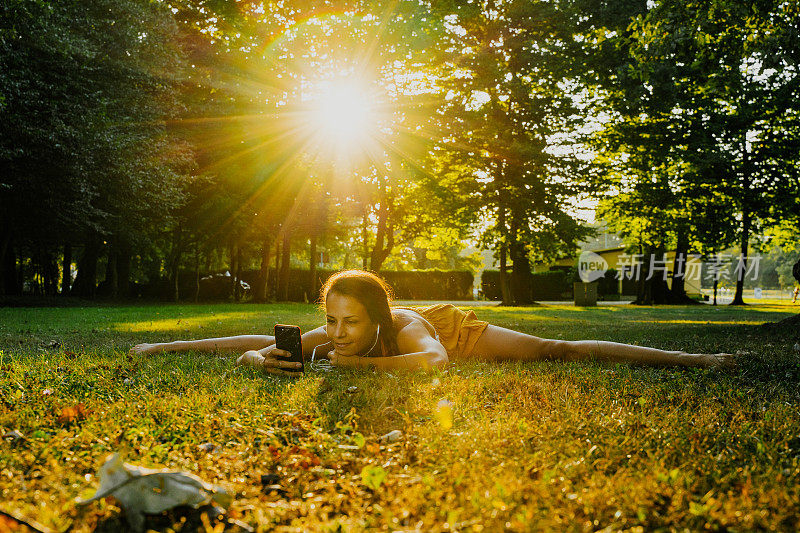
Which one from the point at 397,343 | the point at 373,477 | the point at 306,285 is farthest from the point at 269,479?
the point at 306,285

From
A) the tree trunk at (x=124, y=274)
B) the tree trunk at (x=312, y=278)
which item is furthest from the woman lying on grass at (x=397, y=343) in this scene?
the tree trunk at (x=312, y=278)

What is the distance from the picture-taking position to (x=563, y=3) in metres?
22.0

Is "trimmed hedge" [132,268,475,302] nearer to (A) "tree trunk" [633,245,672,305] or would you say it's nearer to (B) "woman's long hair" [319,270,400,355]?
(A) "tree trunk" [633,245,672,305]

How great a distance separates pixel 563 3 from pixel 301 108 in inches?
550

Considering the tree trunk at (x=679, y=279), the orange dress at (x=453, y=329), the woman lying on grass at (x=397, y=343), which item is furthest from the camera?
the tree trunk at (x=679, y=279)

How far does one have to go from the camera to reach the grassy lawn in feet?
6.48

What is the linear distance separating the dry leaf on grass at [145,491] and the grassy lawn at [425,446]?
0.19ft

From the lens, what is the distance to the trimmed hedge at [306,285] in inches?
1483

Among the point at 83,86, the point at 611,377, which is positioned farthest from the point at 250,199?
the point at 611,377

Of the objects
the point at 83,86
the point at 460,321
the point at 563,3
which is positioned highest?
the point at 563,3

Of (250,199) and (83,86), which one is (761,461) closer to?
(83,86)

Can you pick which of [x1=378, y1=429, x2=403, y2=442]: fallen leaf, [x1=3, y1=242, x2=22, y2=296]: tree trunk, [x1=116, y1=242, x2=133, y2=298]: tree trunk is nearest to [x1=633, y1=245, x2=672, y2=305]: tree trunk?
[x1=116, y1=242, x2=133, y2=298]: tree trunk

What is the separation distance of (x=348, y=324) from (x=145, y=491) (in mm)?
3017

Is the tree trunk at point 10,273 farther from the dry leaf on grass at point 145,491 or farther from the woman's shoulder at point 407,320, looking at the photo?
the dry leaf on grass at point 145,491
